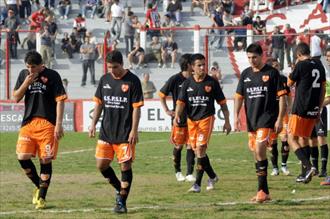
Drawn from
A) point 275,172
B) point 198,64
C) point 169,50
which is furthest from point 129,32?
point 198,64

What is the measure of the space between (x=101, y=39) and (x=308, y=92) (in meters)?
21.3

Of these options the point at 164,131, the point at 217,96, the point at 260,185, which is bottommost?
the point at 164,131

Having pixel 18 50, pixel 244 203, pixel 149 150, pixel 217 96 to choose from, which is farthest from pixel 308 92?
pixel 18 50

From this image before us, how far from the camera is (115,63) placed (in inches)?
542

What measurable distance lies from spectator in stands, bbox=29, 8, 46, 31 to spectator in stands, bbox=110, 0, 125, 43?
2.72 metres

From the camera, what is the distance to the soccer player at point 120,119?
1376cm

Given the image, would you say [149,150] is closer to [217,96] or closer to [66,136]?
[66,136]

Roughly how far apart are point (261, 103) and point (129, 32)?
22076mm

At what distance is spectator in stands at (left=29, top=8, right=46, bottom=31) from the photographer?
127ft

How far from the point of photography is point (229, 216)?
1333 centimetres

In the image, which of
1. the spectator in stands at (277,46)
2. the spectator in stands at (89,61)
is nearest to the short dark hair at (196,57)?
the spectator in stands at (277,46)

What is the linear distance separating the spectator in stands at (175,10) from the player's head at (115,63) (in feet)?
90.1

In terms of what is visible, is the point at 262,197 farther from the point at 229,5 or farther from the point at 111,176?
the point at 229,5

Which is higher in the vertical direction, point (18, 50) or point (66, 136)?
point (18, 50)
